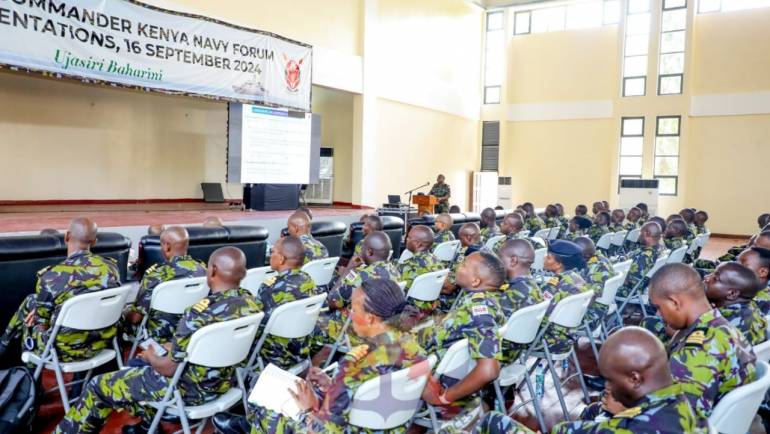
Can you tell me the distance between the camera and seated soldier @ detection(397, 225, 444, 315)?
3.69 meters

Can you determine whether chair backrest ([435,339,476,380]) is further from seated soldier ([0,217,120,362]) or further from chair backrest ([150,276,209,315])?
seated soldier ([0,217,120,362])

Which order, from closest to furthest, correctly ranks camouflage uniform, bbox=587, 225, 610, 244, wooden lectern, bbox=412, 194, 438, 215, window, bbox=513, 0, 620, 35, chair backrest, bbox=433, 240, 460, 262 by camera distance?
chair backrest, bbox=433, 240, 460, 262 < camouflage uniform, bbox=587, 225, 610, 244 < wooden lectern, bbox=412, 194, 438, 215 < window, bbox=513, 0, 620, 35

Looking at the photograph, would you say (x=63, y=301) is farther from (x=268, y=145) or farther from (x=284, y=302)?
(x=268, y=145)

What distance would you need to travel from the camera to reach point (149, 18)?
748cm

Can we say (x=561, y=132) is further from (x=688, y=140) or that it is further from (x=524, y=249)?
(x=524, y=249)

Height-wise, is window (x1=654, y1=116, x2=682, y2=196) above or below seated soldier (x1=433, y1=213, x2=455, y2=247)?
above

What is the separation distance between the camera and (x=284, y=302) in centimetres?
279

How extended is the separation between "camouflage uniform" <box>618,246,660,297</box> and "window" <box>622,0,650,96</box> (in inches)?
425

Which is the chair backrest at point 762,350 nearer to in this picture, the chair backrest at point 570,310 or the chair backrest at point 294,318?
the chair backrest at point 570,310

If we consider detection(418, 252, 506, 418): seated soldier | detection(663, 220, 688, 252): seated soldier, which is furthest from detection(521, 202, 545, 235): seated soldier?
detection(418, 252, 506, 418): seated soldier

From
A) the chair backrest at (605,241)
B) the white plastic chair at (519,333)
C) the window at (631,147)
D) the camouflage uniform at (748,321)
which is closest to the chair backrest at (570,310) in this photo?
the white plastic chair at (519,333)

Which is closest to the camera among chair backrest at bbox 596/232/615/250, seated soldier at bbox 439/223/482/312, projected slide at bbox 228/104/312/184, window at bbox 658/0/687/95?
seated soldier at bbox 439/223/482/312

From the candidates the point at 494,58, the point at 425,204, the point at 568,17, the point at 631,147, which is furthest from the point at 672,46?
the point at 425,204

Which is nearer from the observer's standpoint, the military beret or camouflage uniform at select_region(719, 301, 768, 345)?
camouflage uniform at select_region(719, 301, 768, 345)
